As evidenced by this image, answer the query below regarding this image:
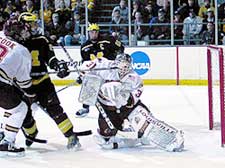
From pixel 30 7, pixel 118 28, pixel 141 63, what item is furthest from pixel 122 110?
pixel 30 7

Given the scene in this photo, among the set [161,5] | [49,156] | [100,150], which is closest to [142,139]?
[100,150]

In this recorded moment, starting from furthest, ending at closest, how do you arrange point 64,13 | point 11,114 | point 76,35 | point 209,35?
point 64,13
point 76,35
point 209,35
point 11,114

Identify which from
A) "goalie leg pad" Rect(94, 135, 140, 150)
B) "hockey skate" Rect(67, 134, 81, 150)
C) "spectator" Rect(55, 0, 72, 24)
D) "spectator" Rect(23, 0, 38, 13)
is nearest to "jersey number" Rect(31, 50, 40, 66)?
"hockey skate" Rect(67, 134, 81, 150)

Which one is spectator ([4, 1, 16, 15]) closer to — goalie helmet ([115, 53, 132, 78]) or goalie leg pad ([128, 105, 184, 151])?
goalie helmet ([115, 53, 132, 78])

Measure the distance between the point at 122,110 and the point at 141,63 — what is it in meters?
4.91

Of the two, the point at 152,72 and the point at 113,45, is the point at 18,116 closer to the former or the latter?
the point at 113,45

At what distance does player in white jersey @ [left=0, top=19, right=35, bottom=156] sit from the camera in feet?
17.6

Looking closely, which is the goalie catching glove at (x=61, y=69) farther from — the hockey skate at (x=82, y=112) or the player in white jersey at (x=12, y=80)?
the hockey skate at (x=82, y=112)

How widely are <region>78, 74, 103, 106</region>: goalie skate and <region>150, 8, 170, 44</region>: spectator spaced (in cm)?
523

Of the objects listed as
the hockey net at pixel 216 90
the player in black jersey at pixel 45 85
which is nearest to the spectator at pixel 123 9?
the hockey net at pixel 216 90

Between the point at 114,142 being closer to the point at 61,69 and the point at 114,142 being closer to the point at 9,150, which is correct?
the point at 61,69

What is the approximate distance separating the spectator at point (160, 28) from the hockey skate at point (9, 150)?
5.74m

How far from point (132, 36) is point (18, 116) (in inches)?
234

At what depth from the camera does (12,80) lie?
549cm
